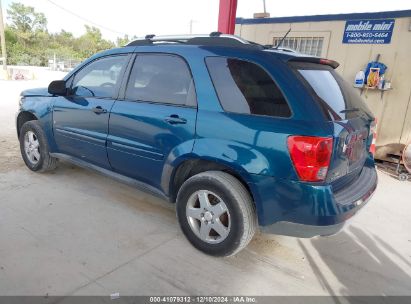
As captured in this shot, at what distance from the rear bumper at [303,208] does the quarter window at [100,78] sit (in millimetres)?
1953

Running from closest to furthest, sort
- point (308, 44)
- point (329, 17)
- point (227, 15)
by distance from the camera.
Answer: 1. point (227, 15)
2. point (329, 17)
3. point (308, 44)

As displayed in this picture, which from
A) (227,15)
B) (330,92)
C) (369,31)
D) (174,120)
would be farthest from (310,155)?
(369,31)

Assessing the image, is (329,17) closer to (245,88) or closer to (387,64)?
(387,64)

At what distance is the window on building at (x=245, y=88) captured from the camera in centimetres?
243

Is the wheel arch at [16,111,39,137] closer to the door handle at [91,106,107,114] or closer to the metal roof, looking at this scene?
the door handle at [91,106,107,114]

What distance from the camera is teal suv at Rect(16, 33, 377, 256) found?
231 centimetres

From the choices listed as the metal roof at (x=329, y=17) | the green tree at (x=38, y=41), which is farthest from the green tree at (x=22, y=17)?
the metal roof at (x=329, y=17)

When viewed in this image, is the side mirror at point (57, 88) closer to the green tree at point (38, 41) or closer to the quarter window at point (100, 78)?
the quarter window at point (100, 78)

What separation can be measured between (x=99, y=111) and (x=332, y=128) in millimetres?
2316

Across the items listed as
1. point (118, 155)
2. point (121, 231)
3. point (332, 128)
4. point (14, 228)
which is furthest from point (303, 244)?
point (14, 228)

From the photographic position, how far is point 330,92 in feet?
8.55

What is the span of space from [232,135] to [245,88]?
38 cm

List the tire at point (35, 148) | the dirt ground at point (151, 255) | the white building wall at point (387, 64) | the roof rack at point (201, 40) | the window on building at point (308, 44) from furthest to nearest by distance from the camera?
the window on building at point (308, 44) → the white building wall at point (387, 64) → the tire at point (35, 148) → the roof rack at point (201, 40) → the dirt ground at point (151, 255)

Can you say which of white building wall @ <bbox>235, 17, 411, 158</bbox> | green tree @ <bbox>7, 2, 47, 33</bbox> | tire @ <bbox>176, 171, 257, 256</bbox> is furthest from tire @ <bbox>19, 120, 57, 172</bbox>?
green tree @ <bbox>7, 2, 47, 33</bbox>
